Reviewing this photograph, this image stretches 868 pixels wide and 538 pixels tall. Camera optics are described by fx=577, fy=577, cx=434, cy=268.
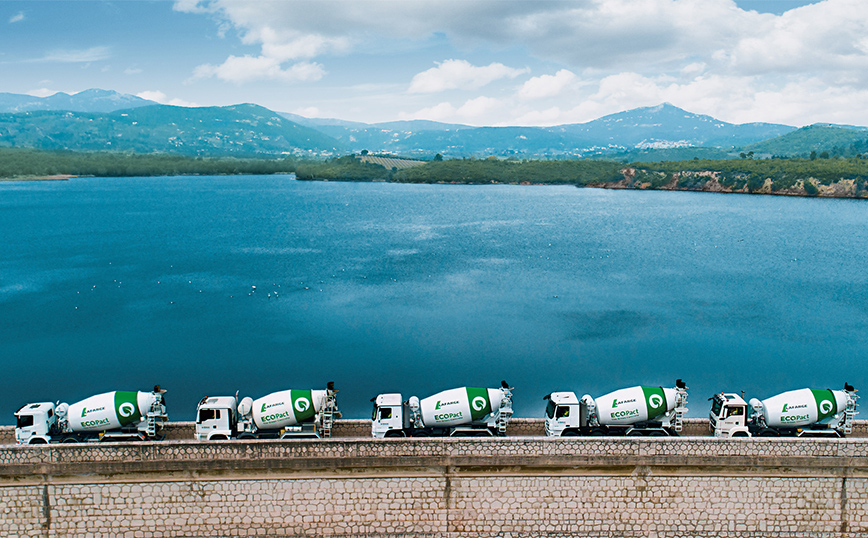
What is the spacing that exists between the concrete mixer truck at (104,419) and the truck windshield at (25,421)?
42 mm

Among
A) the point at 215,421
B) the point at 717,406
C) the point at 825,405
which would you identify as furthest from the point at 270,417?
the point at 825,405

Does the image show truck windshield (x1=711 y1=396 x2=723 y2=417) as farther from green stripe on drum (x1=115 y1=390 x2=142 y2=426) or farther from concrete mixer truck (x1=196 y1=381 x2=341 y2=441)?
green stripe on drum (x1=115 y1=390 x2=142 y2=426)

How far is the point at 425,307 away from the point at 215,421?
3302cm

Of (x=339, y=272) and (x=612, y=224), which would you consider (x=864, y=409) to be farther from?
(x=612, y=224)

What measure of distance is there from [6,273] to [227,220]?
154 ft

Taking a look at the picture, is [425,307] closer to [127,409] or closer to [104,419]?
[127,409]

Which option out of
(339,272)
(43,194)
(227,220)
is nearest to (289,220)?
(227,220)

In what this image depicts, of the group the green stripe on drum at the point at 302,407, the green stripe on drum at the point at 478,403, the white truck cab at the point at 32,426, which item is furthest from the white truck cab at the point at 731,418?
the white truck cab at the point at 32,426

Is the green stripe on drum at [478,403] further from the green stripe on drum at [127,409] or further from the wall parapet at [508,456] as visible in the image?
the green stripe on drum at [127,409]

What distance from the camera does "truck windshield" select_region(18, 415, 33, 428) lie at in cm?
1936

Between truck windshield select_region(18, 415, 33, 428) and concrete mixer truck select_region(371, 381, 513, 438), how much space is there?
11.5 m

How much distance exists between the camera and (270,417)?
65.5ft

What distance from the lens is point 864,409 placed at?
106ft

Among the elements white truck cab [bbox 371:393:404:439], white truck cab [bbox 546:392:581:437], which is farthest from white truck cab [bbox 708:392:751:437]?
white truck cab [bbox 371:393:404:439]
